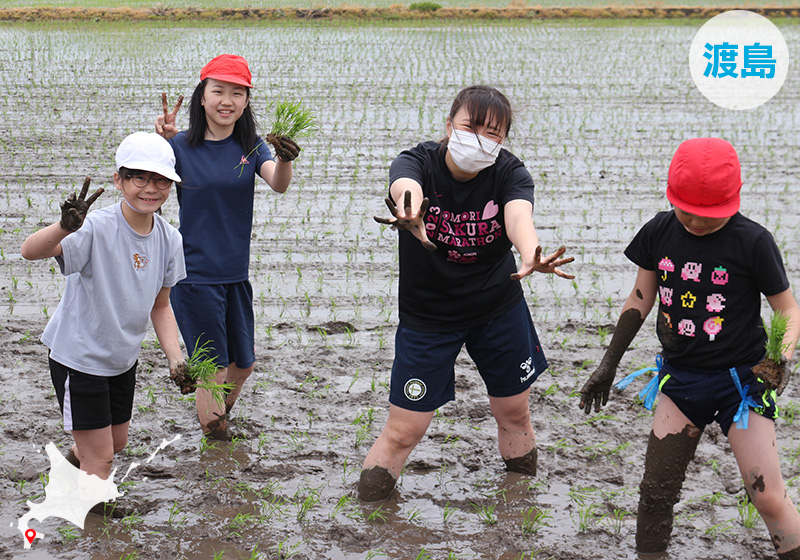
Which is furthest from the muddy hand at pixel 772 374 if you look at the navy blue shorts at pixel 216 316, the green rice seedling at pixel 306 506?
the navy blue shorts at pixel 216 316

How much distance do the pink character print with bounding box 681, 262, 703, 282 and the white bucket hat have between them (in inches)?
72.4

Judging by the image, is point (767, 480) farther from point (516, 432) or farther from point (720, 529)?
point (516, 432)

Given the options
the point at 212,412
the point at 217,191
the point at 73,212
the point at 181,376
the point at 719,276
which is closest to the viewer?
the point at 73,212

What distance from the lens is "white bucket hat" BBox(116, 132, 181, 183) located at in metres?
3.08

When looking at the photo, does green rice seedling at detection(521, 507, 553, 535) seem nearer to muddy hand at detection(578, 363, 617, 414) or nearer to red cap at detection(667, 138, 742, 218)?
muddy hand at detection(578, 363, 617, 414)

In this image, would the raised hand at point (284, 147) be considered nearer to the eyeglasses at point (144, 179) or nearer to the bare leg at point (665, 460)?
the eyeglasses at point (144, 179)

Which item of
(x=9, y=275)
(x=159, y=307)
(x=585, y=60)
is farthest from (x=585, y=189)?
(x=585, y=60)

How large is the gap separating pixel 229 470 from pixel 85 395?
91 centimetres

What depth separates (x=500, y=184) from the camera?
11.0 ft

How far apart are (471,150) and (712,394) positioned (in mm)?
1213

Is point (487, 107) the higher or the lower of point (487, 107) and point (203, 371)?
the higher

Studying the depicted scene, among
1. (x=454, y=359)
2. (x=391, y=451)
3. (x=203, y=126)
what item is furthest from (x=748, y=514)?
(x=203, y=126)

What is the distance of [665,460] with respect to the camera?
3061 millimetres

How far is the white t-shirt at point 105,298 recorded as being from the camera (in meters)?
3.07
